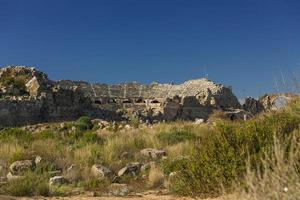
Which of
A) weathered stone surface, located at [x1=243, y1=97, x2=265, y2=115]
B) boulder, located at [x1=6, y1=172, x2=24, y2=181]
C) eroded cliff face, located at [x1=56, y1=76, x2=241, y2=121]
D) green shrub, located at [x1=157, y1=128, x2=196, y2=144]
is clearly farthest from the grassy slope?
weathered stone surface, located at [x1=243, y1=97, x2=265, y2=115]

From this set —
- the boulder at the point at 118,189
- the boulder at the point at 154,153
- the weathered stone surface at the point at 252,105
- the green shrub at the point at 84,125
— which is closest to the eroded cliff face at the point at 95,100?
the weathered stone surface at the point at 252,105

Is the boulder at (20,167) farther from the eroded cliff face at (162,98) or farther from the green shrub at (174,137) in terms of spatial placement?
the eroded cliff face at (162,98)

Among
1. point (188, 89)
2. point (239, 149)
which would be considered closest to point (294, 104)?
point (239, 149)

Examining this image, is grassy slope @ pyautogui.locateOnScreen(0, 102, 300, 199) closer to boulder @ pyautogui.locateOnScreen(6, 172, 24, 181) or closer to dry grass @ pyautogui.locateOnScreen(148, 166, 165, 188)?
dry grass @ pyautogui.locateOnScreen(148, 166, 165, 188)

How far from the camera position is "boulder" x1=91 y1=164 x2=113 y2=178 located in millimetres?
11668

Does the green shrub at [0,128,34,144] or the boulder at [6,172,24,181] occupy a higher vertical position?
the green shrub at [0,128,34,144]

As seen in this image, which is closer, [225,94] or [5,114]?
[5,114]

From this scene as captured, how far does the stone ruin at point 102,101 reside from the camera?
38.1m

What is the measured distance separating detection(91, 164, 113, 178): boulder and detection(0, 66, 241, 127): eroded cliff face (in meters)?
24.9

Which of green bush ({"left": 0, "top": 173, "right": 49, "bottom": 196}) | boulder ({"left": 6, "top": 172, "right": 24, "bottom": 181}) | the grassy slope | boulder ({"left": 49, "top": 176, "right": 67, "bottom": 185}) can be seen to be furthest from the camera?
boulder ({"left": 49, "top": 176, "right": 67, "bottom": 185})

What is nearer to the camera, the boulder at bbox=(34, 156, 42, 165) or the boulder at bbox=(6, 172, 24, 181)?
the boulder at bbox=(6, 172, 24, 181)

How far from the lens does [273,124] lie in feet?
29.1

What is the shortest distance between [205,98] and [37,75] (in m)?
17.5

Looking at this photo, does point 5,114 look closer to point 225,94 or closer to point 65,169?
point 65,169
